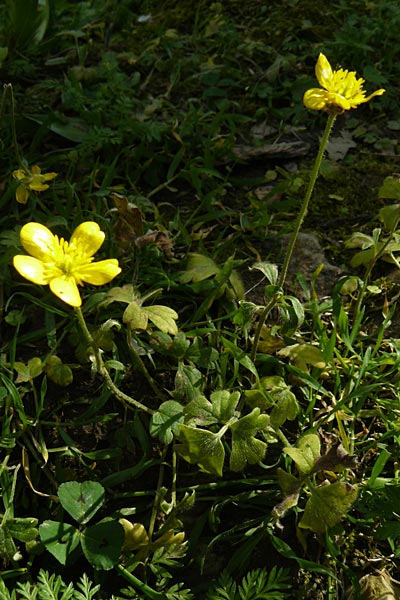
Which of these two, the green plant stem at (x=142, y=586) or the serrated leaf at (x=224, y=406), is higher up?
the serrated leaf at (x=224, y=406)

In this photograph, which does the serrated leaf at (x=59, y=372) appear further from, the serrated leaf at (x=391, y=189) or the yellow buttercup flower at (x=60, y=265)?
the serrated leaf at (x=391, y=189)

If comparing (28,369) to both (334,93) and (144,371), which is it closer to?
(144,371)

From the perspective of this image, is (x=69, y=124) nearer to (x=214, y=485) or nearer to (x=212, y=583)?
(x=214, y=485)

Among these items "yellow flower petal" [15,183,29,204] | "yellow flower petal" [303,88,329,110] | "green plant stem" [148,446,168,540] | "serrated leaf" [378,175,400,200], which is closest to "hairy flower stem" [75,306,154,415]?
"green plant stem" [148,446,168,540]

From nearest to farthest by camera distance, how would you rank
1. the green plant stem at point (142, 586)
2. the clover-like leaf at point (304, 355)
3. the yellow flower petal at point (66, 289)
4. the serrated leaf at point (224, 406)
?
the yellow flower petal at point (66, 289) < the green plant stem at point (142, 586) < the serrated leaf at point (224, 406) < the clover-like leaf at point (304, 355)

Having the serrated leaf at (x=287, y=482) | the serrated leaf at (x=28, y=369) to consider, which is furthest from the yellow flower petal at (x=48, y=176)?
the serrated leaf at (x=287, y=482)

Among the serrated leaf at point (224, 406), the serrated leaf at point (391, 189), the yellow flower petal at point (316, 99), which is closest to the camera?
the yellow flower petal at point (316, 99)

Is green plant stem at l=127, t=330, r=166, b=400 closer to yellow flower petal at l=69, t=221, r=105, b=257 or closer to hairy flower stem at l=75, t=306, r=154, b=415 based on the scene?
hairy flower stem at l=75, t=306, r=154, b=415
